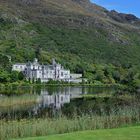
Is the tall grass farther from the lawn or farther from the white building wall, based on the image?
the white building wall

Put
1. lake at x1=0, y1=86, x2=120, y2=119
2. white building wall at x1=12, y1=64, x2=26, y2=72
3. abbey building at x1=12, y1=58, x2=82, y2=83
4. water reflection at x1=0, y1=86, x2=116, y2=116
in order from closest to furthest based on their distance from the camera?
lake at x1=0, y1=86, x2=120, y2=119 → water reflection at x1=0, y1=86, x2=116, y2=116 → white building wall at x1=12, y1=64, x2=26, y2=72 → abbey building at x1=12, y1=58, x2=82, y2=83

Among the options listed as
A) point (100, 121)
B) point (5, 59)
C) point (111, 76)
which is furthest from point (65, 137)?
point (111, 76)

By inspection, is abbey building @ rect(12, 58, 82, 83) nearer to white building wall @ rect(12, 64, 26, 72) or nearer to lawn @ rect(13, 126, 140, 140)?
white building wall @ rect(12, 64, 26, 72)

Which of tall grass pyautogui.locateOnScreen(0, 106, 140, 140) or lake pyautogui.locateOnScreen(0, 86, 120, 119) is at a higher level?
lake pyautogui.locateOnScreen(0, 86, 120, 119)

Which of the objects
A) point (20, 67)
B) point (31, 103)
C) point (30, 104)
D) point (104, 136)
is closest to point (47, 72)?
A: point (20, 67)

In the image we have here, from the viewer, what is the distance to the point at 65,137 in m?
17.8

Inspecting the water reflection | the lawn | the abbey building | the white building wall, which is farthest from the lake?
the abbey building

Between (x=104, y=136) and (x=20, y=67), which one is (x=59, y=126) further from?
(x=20, y=67)

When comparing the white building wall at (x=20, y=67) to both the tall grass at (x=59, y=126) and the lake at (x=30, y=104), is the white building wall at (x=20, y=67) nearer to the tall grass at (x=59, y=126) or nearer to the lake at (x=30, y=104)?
the lake at (x=30, y=104)

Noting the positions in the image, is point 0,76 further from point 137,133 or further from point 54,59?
point 137,133

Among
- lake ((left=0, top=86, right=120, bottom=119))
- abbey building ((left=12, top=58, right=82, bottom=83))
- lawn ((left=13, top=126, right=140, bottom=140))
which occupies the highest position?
abbey building ((left=12, top=58, right=82, bottom=83))

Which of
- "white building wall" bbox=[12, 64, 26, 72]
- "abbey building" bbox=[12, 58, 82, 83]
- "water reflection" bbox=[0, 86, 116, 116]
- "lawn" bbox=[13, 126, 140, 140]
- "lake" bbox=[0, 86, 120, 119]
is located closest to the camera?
"lawn" bbox=[13, 126, 140, 140]

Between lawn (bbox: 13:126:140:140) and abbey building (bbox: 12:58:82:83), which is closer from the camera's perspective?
lawn (bbox: 13:126:140:140)

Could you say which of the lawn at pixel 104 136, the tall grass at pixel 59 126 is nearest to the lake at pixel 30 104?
the tall grass at pixel 59 126
